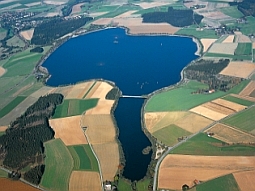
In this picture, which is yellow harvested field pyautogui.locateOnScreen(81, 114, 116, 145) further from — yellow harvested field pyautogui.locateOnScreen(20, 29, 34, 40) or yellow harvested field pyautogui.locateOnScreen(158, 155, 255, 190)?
yellow harvested field pyautogui.locateOnScreen(20, 29, 34, 40)

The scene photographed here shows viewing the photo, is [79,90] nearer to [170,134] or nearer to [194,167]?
[170,134]

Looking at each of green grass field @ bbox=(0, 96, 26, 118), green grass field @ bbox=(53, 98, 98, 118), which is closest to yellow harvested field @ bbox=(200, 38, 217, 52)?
green grass field @ bbox=(53, 98, 98, 118)

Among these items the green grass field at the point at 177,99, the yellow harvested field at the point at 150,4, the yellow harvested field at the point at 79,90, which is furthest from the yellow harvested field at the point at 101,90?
the yellow harvested field at the point at 150,4

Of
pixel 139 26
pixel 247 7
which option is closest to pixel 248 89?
pixel 139 26

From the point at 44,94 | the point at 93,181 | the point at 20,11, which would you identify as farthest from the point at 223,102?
the point at 20,11

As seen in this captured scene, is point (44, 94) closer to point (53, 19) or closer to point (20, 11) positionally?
point (53, 19)

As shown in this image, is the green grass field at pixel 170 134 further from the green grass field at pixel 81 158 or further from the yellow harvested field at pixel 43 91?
the yellow harvested field at pixel 43 91
